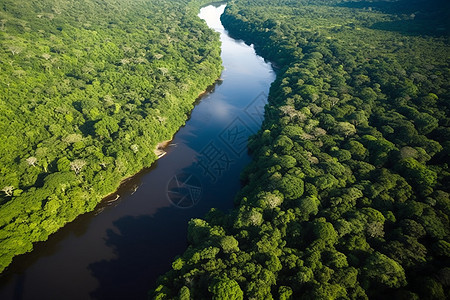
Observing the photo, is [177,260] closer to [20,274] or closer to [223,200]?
[223,200]

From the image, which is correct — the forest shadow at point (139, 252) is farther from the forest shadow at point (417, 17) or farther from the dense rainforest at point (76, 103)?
the forest shadow at point (417, 17)

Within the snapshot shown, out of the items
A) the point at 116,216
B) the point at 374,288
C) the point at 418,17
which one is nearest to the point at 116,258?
the point at 116,216

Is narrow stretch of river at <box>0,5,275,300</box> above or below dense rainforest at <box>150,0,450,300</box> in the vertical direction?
below

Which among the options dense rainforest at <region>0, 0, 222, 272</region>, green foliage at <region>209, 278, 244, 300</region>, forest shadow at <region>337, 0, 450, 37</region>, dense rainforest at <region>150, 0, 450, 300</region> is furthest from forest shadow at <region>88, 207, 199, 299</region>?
forest shadow at <region>337, 0, 450, 37</region>

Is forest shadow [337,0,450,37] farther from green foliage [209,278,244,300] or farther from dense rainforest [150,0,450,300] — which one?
green foliage [209,278,244,300]

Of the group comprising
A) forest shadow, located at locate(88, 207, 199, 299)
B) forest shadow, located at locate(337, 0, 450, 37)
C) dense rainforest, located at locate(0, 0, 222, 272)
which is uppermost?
forest shadow, located at locate(337, 0, 450, 37)

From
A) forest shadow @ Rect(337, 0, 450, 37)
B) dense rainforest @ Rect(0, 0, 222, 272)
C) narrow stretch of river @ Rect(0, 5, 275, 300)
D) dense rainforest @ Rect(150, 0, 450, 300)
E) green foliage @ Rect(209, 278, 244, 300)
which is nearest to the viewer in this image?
green foliage @ Rect(209, 278, 244, 300)

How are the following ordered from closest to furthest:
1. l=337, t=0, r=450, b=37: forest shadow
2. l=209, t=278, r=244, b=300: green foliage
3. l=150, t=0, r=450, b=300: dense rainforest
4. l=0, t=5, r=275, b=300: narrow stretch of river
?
l=209, t=278, r=244, b=300: green foliage, l=150, t=0, r=450, b=300: dense rainforest, l=0, t=5, r=275, b=300: narrow stretch of river, l=337, t=0, r=450, b=37: forest shadow
